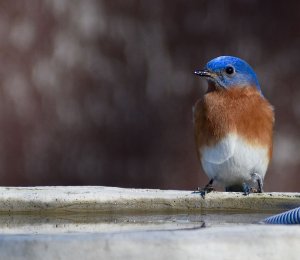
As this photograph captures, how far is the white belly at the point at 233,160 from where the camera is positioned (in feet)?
12.6

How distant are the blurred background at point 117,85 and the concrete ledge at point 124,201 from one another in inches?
86.3

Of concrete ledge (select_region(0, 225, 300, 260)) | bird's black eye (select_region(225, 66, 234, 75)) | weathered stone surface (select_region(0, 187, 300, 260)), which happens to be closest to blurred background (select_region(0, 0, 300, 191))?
bird's black eye (select_region(225, 66, 234, 75))

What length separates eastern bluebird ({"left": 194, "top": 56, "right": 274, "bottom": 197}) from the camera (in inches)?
151

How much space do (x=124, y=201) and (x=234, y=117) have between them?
1236 millimetres

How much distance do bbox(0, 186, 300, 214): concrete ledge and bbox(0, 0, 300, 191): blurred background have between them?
2.19 meters

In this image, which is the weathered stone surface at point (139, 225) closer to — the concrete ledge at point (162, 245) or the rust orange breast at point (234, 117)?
the concrete ledge at point (162, 245)

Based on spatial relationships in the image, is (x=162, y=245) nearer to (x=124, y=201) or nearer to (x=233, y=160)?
(x=124, y=201)

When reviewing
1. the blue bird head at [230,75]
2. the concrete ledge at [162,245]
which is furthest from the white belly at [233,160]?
the concrete ledge at [162,245]

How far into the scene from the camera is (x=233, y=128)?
12.5 ft

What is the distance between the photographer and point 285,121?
209 inches

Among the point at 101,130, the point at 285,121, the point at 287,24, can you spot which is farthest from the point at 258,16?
the point at 101,130

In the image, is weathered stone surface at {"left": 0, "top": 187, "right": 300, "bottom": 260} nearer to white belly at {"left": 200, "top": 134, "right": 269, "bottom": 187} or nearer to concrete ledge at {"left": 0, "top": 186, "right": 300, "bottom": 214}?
concrete ledge at {"left": 0, "top": 186, "right": 300, "bottom": 214}

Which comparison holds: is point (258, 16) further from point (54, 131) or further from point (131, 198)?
point (131, 198)

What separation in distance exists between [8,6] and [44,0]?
6.2 inches
